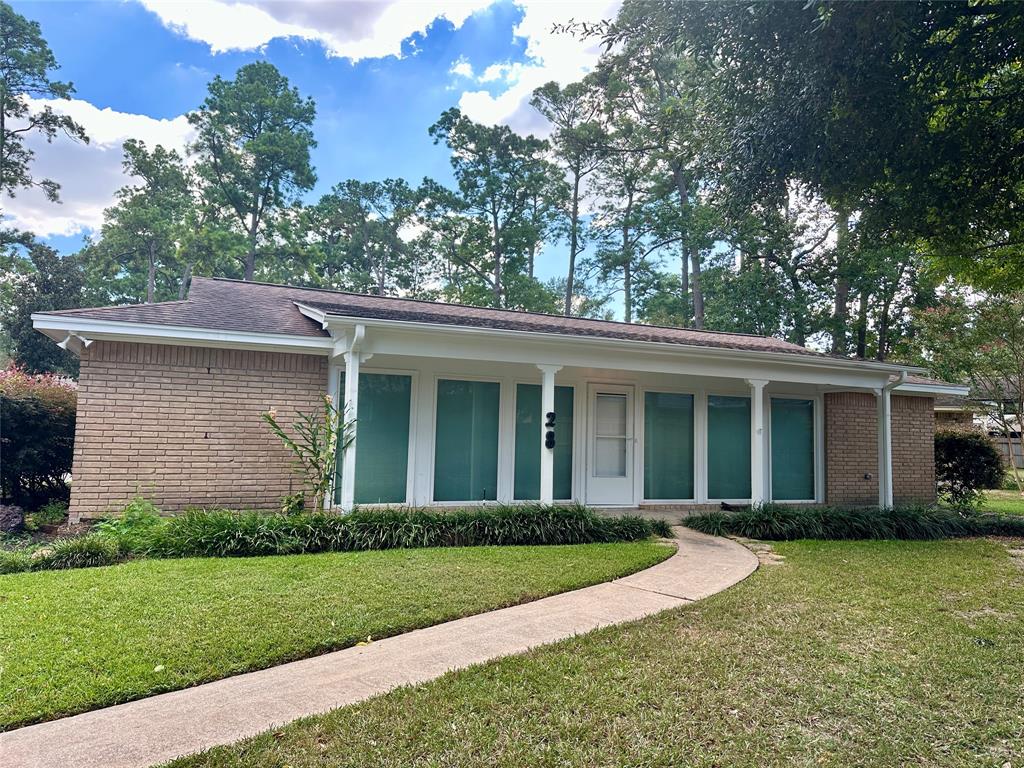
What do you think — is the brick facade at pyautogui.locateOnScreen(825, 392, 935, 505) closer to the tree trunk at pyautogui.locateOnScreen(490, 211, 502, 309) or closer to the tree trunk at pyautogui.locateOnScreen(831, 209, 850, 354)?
the tree trunk at pyautogui.locateOnScreen(831, 209, 850, 354)

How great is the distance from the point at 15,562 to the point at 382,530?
134 inches

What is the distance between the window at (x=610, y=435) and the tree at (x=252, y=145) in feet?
72.9

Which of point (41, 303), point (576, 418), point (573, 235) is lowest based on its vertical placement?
point (576, 418)

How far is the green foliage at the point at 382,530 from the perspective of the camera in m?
6.27

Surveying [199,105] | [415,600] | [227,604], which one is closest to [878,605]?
[415,600]

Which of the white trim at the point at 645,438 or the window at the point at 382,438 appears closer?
the window at the point at 382,438

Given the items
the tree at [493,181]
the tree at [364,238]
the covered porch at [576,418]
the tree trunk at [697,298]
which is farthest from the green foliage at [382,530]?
the tree at [364,238]

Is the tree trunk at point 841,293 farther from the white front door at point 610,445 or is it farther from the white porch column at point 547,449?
the white porch column at point 547,449

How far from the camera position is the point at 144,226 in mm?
28875

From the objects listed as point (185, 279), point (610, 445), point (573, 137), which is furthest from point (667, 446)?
point (185, 279)

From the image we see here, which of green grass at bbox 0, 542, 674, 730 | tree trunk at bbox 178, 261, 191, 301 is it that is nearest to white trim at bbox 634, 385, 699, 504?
green grass at bbox 0, 542, 674, 730

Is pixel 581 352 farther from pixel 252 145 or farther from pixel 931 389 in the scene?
pixel 252 145

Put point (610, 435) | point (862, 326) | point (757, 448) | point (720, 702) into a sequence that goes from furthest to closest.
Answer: point (862, 326)
point (610, 435)
point (757, 448)
point (720, 702)

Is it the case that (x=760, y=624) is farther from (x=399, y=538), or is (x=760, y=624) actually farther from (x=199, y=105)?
(x=199, y=105)
